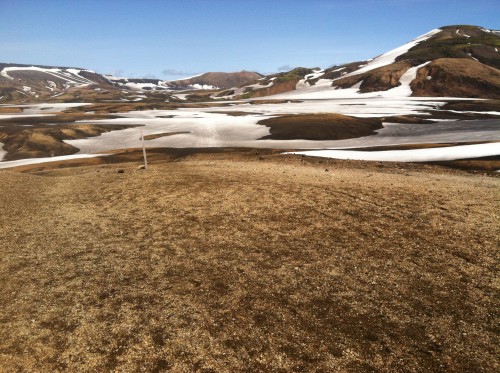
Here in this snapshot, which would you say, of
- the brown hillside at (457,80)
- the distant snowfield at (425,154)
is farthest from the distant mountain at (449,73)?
the distant snowfield at (425,154)

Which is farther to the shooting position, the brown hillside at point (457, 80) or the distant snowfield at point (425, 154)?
the brown hillside at point (457, 80)

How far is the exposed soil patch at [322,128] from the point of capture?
6794 cm

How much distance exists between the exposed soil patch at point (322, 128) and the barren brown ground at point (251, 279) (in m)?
45.6

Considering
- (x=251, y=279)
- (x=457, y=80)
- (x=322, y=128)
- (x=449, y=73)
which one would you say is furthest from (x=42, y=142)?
(x=449, y=73)

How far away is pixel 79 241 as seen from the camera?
16.2m

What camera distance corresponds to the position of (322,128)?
71.6m

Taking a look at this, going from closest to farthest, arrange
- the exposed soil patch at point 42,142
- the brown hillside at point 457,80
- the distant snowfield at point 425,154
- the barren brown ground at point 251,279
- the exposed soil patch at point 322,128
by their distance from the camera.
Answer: the barren brown ground at point 251,279 < the distant snowfield at point 425,154 < the exposed soil patch at point 42,142 < the exposed soil patch at point 322,128 < the brown hillside at point 457,80

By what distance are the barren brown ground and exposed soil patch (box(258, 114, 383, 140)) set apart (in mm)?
45582

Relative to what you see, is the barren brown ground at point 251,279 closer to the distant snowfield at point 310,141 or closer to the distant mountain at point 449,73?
the distant snowfield at point 310,141

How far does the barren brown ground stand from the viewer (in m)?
9.30

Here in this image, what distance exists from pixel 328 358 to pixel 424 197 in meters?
15.4

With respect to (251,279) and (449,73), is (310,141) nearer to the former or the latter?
(251,279)

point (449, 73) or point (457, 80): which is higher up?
point (449, 73)

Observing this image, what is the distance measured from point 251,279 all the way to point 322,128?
62509 millimetres
